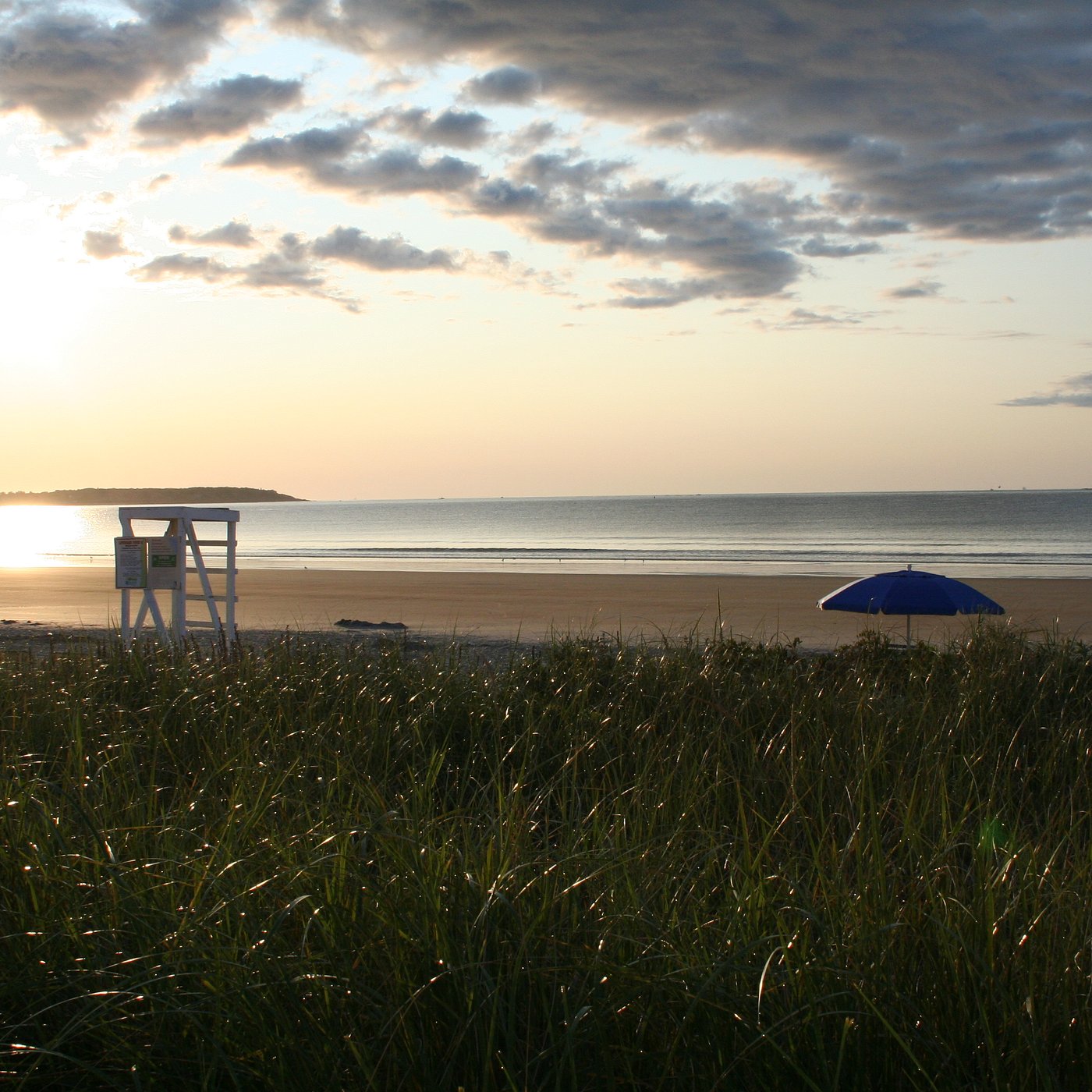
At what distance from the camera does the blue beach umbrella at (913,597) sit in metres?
9.84

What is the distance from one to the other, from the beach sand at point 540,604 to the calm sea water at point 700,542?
20.7ft

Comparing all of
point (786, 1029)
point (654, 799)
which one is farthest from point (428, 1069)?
point (654, 799)

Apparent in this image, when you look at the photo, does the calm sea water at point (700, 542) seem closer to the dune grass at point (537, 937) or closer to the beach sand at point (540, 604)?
the beach sand at point (540, 604)

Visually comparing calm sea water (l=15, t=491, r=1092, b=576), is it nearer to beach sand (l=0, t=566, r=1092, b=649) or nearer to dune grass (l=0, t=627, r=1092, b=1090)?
beach sand (l=0, t=566, r=1092, b=649)

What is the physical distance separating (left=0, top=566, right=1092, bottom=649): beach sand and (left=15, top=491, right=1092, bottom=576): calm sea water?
6324mm

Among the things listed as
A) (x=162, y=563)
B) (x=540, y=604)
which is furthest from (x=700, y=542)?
(x=162, y=563)

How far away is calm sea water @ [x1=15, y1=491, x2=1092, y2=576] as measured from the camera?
4047 centimetres

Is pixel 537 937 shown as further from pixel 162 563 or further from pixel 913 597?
pixel 162 563

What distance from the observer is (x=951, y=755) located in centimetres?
573

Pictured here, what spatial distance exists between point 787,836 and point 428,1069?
8.76 ft

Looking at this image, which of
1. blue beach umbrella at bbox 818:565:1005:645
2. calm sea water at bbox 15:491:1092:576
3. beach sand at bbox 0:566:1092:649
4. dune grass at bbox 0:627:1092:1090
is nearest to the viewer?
dune grass at bbox 0:627:1092:1090

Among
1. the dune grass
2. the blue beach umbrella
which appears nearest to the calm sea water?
the blue beach umbrella

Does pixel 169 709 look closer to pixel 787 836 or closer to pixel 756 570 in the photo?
pixel 787 836

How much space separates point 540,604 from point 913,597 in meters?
14.1
